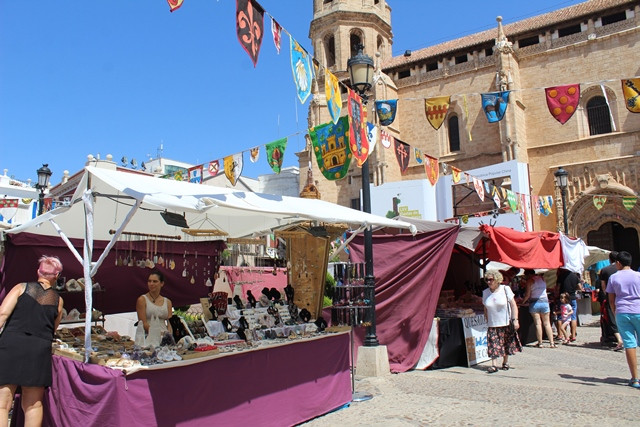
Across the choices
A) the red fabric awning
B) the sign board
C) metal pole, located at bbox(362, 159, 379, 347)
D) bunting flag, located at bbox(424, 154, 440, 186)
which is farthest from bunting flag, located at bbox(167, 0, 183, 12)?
bunting flag, located at bbox(424, 154, 440, 186)

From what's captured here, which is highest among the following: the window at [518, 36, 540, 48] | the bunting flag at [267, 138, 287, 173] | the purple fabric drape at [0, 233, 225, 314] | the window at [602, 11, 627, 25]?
the window at [518, 36, 540, 48]

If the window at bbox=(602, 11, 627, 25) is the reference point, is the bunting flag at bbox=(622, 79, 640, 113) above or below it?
below

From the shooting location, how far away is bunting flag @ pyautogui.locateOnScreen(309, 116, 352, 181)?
941 centimetres

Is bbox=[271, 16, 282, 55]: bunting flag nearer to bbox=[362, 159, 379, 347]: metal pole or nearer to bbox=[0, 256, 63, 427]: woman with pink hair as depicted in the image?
bbox=[362, 159, 379, 347]: metal pole

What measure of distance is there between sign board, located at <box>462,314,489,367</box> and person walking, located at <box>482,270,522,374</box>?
2.06 feet

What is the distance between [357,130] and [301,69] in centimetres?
198

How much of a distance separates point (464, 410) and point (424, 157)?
27.6 feet

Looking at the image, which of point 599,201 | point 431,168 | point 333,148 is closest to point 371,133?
point 333,148

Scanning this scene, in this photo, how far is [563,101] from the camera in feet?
34.4

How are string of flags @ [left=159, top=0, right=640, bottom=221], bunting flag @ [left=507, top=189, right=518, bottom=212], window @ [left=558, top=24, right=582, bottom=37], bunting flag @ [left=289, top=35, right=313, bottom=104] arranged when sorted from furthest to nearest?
window @ [left=558, top=24, right=582, bottom=37]
bunting flag @ [left=507, top=189, right=518, bottom=212]
bunting flag @ [left=289, top=35, right=313, bottom=104]
string of flags @ [left=159, top=0, right=640, bottom=221]

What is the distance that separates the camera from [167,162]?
45500 mm

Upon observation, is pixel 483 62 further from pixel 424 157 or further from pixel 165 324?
pixel 165 324

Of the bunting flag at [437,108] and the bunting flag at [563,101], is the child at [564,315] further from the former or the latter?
the bunting flag at [437,108]

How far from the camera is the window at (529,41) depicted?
2877 centimetres
